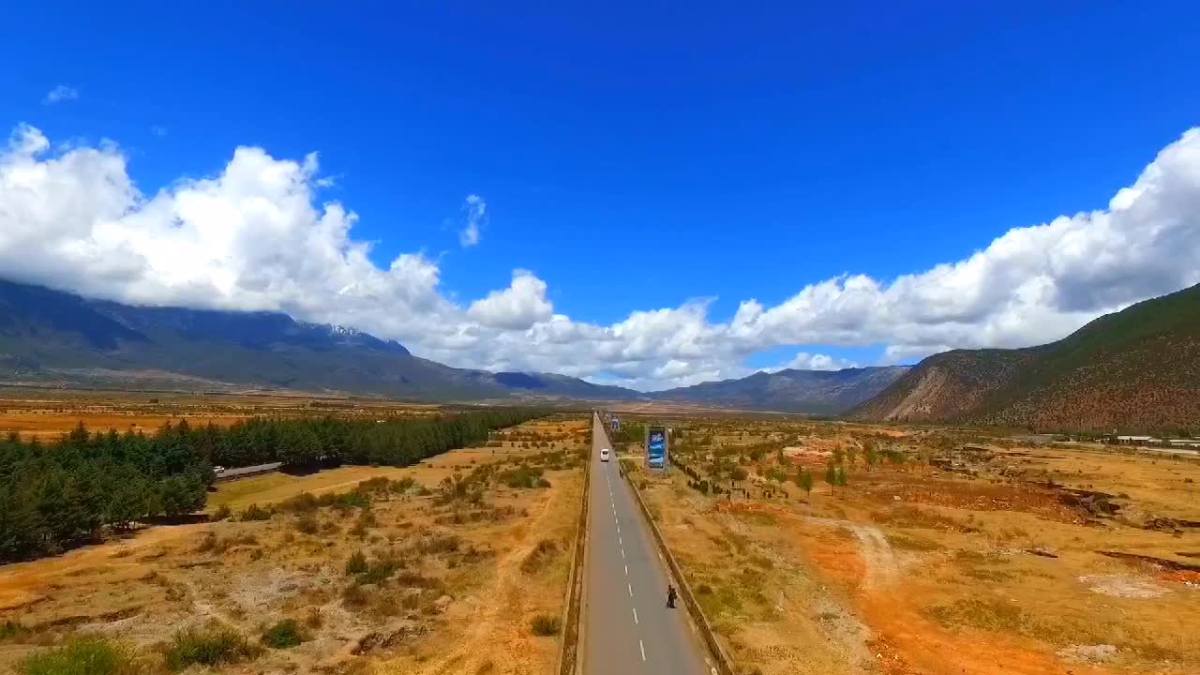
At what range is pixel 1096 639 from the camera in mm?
32594

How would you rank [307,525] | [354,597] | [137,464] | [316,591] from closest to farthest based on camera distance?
[354,597], [316,591], [307,525], [137,464]

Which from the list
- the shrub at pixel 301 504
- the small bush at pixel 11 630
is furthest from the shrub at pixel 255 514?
the small bush at pixel 11 630

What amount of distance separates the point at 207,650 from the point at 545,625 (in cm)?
1306

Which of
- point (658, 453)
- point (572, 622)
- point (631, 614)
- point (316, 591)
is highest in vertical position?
point (658, 453)

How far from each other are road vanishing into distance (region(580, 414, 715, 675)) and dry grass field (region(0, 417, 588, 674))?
2247 millimetres

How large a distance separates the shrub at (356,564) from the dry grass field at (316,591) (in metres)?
0.10

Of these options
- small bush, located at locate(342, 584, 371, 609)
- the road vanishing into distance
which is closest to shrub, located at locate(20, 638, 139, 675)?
small bush, located at locate(342, 584, 371, 609)

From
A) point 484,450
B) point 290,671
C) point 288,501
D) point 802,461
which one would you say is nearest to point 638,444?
point 484,450

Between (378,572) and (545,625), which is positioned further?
(378,572)

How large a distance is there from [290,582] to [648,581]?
19.5 metres

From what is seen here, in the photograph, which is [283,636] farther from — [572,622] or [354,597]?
[572,622]

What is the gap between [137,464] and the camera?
68.6m

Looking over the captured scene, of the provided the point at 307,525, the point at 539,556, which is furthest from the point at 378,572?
the point at 307,525

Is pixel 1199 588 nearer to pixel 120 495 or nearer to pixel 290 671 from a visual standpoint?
pixel 290 671
